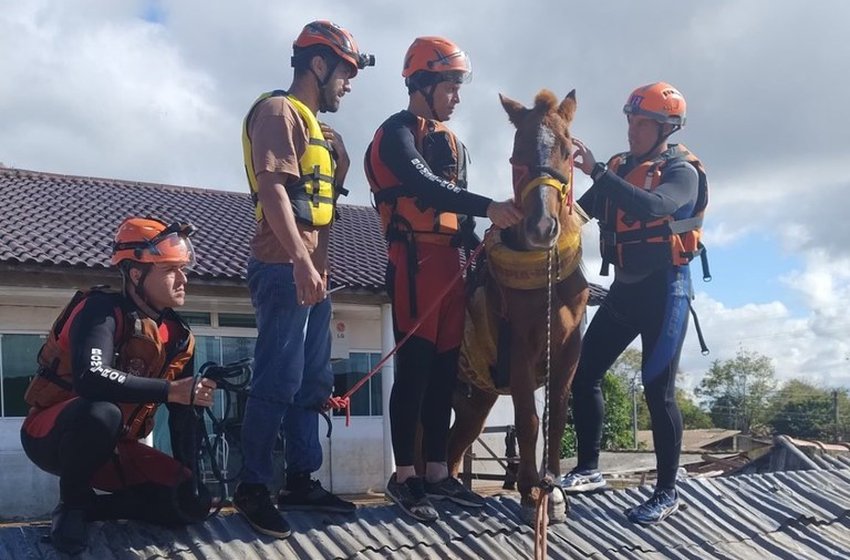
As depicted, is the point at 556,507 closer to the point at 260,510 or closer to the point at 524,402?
the point at 524,402

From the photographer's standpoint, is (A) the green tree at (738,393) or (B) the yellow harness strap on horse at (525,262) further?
(A) the green tree at (738,393)

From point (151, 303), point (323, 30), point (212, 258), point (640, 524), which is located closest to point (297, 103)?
point (323, 30)

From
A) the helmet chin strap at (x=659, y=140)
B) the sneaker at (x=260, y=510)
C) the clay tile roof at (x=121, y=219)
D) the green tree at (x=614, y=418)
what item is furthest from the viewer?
the green tree at (x=614, y=418)

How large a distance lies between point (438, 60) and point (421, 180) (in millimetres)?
725

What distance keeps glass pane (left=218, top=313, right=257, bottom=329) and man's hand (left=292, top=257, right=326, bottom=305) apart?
1143cm

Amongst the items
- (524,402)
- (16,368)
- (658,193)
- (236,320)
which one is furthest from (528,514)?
(236,320)

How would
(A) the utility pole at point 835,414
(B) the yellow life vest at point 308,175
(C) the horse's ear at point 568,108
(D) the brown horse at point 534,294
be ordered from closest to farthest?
(B) the yellow life vest at point 308,175 < (D) the brown horse at point 534,294 < (C) the horse's ear at point 568,108 < (A) the utility pole at point 835,414

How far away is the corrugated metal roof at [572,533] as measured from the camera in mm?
4254

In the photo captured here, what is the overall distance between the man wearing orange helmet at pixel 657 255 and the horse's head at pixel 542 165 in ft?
1.05

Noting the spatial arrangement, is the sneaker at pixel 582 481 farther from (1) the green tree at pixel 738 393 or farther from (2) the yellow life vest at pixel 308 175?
(1) the green tree at pixel 738 393

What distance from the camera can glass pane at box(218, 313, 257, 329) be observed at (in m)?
15.7

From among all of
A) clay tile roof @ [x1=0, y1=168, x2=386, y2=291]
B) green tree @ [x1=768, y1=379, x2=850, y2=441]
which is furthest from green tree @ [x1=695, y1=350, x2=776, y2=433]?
clay tile roof @ [x1=0, y1=168, x2=386, y2=291]

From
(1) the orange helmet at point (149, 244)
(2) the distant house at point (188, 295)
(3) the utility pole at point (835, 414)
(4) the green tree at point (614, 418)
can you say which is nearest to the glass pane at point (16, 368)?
(2) the distant house at point (188, 295)

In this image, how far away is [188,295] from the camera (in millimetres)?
14469
